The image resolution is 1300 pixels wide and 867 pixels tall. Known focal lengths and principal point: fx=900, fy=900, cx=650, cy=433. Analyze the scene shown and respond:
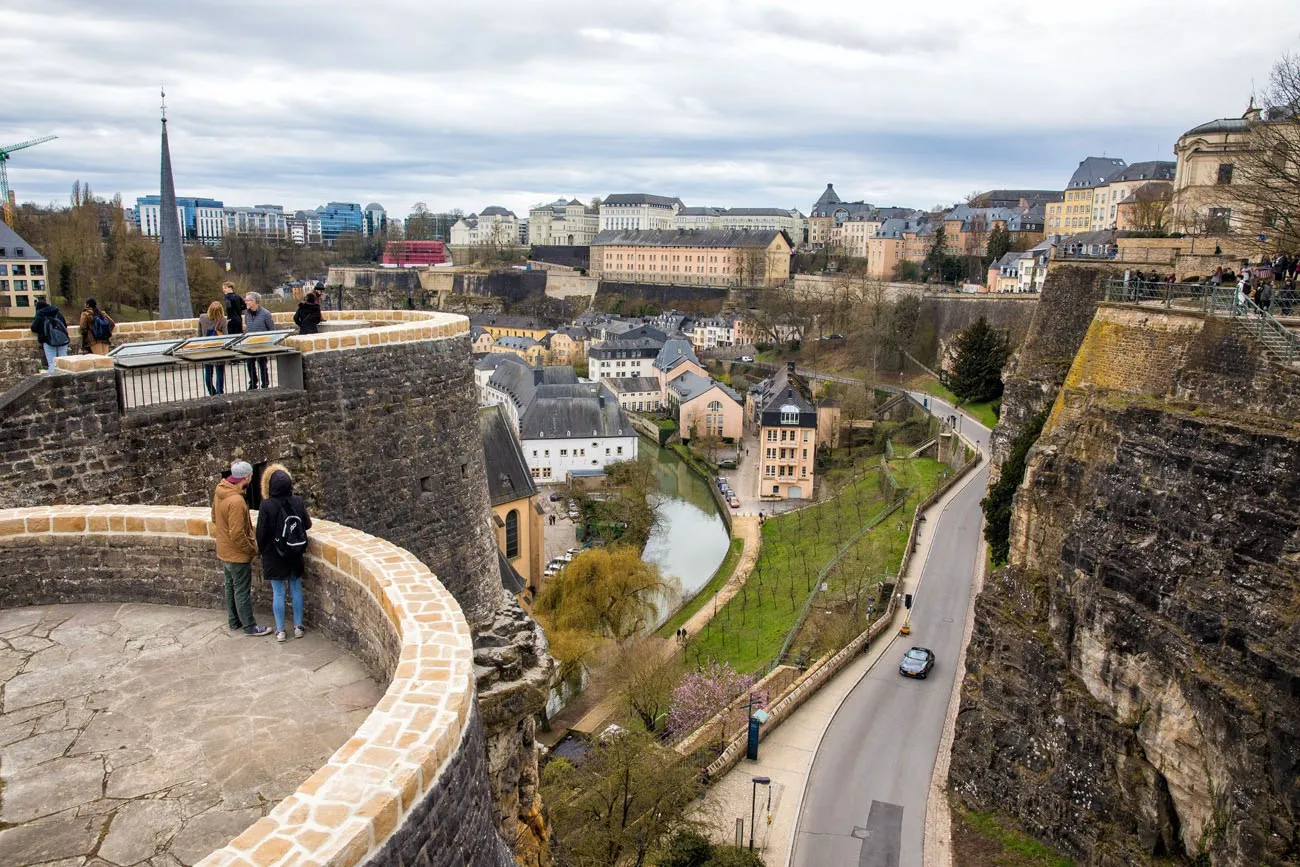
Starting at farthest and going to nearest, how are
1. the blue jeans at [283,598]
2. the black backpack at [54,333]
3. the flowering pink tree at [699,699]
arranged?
the flowering pink tree at [699,699], the black backpack at [54,333], the blue jeans at [283,598]

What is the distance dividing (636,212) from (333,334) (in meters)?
133

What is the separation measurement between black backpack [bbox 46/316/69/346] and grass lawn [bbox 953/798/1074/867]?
1503cm

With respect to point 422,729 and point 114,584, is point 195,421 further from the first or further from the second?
point 422,729

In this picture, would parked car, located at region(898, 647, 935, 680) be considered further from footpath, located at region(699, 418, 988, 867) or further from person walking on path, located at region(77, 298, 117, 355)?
person walking on path, located at region(77, 298, 117, 355)

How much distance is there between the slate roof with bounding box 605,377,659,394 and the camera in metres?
66.1

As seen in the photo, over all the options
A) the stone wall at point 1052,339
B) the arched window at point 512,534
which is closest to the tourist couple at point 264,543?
the arched window at point 512,534

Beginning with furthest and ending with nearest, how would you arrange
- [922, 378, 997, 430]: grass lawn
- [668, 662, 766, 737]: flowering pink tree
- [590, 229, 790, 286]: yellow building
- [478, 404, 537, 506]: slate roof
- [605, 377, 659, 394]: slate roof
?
[590, 229, 790, 286]: yellow building
[605, 377, 659, 394]: slate roof
[922, 378, 997, 430]: grass lawn
[478, 404, 537, 506]: slate roof
[668, 662, 766, 737]: flowering pink tree

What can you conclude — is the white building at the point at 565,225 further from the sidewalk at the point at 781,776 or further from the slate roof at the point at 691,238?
the sidewalk at the point at 781,776

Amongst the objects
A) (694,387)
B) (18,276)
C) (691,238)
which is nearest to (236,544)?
(18,276)

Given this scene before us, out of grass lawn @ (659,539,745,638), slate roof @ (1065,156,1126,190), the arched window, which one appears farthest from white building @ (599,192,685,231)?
the arched window

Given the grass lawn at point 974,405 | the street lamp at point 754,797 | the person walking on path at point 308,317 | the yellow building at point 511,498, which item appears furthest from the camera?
the grass lawn at point 974,405

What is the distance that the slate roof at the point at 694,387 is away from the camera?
57812 mm

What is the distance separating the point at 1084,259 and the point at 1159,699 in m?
15.2

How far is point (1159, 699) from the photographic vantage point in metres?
13.0
